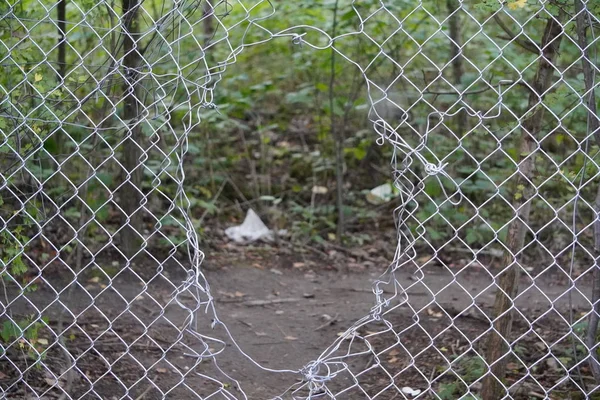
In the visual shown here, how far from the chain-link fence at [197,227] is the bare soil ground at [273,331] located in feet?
0.05

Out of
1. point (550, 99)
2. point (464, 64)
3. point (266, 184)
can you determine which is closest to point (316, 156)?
point (266, 184)

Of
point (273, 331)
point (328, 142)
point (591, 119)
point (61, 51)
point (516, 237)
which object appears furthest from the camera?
point (328, 142)

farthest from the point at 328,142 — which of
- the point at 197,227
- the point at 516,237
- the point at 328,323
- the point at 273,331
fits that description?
the point at 516,237

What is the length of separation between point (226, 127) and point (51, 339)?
11.0 feet

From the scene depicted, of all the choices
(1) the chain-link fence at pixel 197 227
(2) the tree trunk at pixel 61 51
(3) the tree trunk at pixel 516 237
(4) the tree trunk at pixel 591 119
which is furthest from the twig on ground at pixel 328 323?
(2) the tree trunk at pixel 61 51

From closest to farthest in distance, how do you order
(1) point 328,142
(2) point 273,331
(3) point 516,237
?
1. (3) point 516,237
2. (2) point 273,331
3. (1) point 328,142

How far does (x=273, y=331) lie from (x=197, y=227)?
1.37 m

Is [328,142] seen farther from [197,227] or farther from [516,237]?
[516,237]

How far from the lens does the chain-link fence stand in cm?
229

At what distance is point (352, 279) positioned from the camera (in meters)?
4.81

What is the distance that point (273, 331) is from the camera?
377 cm

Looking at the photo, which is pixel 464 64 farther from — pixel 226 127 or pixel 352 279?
Result: pixel 352 279

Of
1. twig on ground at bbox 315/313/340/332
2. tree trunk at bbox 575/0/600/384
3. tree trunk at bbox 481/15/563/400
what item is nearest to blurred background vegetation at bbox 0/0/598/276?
twig on ground at bbox 315/313/340/332

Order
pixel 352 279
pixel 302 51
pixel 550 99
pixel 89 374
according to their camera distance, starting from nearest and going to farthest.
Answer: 1. pixel 550 99
2. pixel 89 374
3. pixel 352 279
4. pixel 302 51
